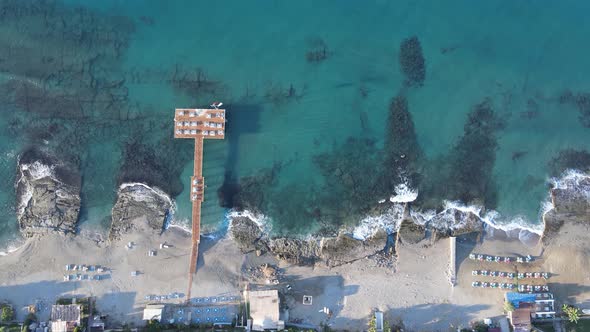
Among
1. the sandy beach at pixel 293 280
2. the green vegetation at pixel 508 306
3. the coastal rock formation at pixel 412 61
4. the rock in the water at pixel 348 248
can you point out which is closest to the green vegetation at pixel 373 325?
the sandy beach at pixel 293 280

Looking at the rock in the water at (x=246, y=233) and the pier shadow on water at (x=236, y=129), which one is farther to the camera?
the pier shadow on water at (x=236, y=129)

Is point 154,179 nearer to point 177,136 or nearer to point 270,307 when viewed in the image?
point 177,136

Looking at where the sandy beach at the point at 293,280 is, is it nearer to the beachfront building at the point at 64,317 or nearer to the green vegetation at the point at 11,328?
the green vegetation at the point at 11,328

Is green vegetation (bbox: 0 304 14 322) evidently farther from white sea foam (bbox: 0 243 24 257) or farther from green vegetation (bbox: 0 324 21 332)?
white sea foam (bbox: 0 243 24 257)

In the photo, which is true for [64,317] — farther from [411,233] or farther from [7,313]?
[411,233]

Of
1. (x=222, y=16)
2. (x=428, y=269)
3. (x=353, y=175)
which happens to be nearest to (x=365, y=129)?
(x=353, y=175)

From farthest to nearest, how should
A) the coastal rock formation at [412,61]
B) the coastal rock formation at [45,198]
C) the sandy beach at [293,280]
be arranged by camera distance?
the coastal rock formation at [412,61] → the coastal rock formation at [45,198] → the sandy beach at [293,280]
